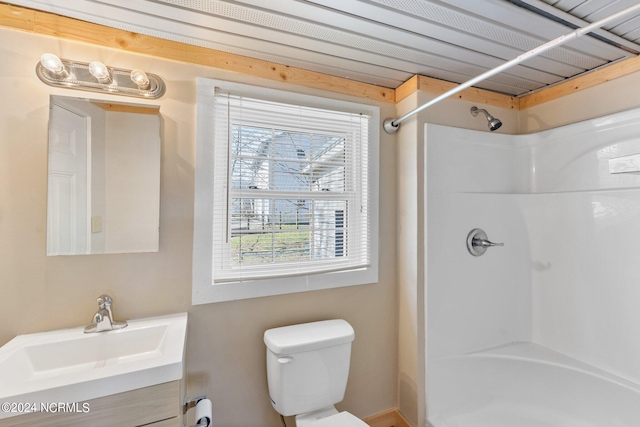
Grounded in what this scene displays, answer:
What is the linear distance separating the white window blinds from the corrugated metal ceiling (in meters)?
0.29

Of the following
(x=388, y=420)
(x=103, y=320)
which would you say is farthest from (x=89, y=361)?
(x=388, y=420)

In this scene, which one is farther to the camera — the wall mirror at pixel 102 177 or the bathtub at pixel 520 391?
the bathtub at pixel 520 391

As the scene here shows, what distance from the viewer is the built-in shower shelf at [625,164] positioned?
5.06 ft

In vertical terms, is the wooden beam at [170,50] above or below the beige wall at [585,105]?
above

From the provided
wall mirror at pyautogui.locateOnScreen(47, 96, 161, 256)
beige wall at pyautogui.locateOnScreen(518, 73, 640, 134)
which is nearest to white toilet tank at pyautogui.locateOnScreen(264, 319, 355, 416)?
wall mirror at pyautogui.locateOnScreen(47, 96, 161, 256)

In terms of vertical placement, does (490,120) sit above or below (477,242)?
above

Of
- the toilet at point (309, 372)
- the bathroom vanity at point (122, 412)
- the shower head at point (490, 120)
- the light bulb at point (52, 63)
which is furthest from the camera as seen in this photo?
the shower head at point (490, 120)

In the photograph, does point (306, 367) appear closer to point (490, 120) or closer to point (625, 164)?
point (490, 120)

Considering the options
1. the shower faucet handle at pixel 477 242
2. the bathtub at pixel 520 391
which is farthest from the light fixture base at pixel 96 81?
the bathtub at pixel 520 391

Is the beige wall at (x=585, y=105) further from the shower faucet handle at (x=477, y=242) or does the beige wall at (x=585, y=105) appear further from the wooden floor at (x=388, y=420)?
the wooden floor at (x=388, y=420)

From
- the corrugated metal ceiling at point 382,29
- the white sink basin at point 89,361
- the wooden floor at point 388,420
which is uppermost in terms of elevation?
the corrugated metal ceiling at point 382,29

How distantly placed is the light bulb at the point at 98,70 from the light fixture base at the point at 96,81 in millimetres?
49

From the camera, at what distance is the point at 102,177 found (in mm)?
1285

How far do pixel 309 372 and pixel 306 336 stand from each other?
0.18 meters
